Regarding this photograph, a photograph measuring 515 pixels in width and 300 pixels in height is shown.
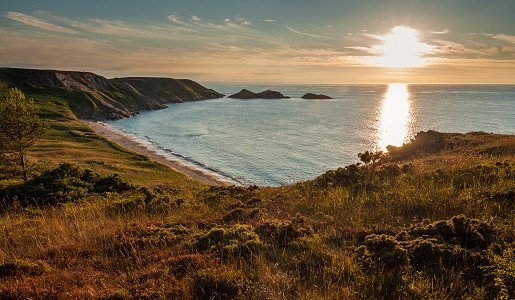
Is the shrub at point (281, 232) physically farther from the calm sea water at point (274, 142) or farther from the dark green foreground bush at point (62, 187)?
the calm sea water at point (274, 142)

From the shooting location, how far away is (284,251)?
7.36 m

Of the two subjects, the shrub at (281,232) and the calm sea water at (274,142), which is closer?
the shrub at (281,232)

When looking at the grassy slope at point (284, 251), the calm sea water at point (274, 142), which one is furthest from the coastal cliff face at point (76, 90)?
the grassy slope at point (284, 251)

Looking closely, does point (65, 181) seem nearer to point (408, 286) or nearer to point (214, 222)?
point (214, 222)

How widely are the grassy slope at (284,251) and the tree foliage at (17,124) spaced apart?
79.9 ft

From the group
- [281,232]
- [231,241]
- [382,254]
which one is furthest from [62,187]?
[382,254]

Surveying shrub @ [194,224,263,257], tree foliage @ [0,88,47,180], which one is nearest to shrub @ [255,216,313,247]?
shrub @ [194,224,263,257]

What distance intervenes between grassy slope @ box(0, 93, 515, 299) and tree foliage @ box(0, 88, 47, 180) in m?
24.4

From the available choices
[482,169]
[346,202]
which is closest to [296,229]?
[346,202]

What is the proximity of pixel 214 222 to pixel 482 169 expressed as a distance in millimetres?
11494

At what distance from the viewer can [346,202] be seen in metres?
11.6

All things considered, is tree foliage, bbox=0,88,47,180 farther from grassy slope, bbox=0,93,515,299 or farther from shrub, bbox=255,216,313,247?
shrub, bbox=255,216,313,247

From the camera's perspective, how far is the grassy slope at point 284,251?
5.82 meters

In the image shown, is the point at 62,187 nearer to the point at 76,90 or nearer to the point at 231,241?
the point at 231,241
